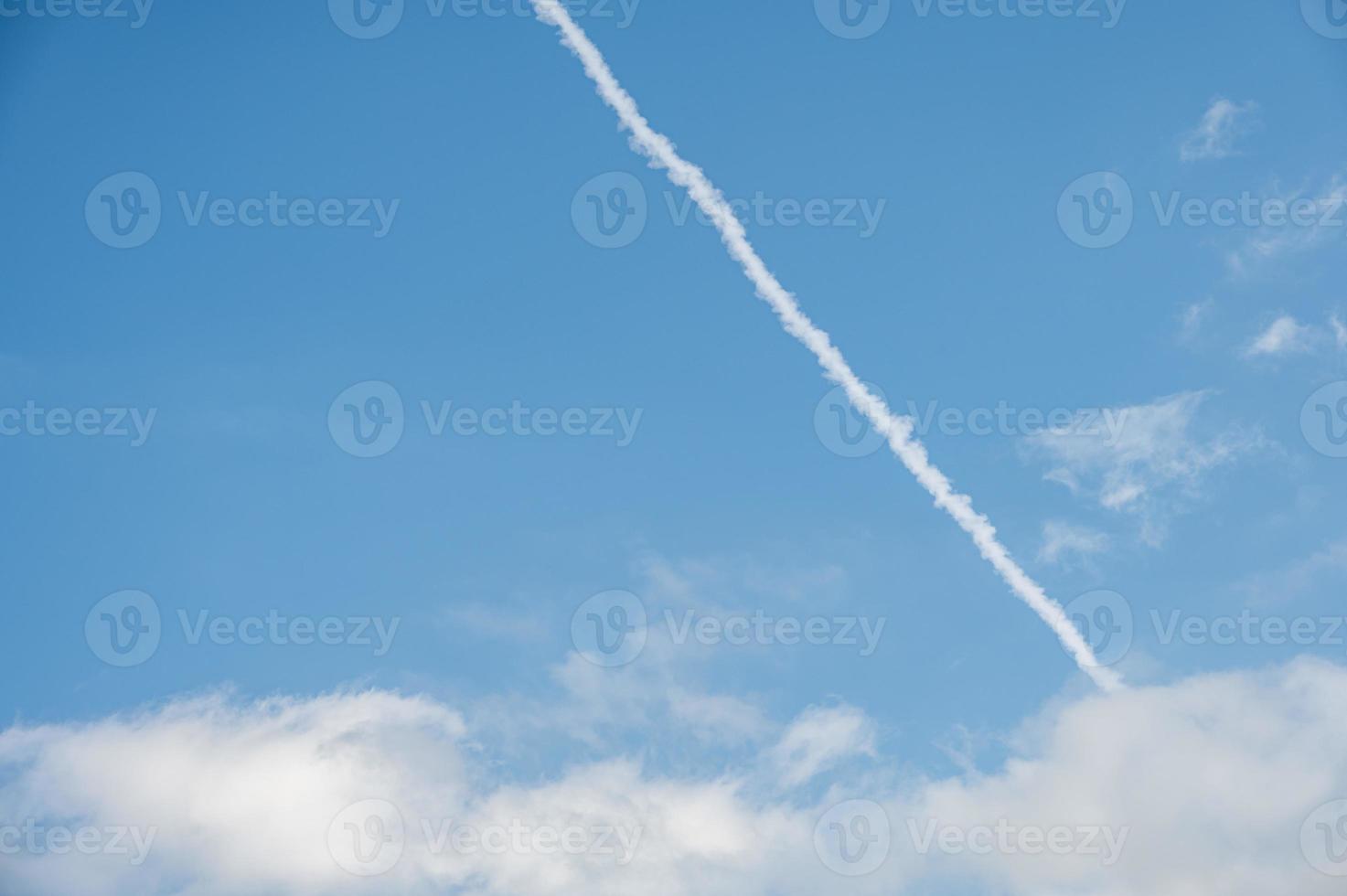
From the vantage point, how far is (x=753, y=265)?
76625 millimetres

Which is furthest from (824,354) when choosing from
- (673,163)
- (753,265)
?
(673,163)

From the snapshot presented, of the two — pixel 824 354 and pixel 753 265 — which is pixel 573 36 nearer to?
pixel 753 265

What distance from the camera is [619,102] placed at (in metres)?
75.2

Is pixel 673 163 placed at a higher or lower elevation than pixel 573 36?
lower

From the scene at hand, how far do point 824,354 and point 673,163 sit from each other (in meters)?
11.7

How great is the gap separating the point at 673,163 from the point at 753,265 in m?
7.18

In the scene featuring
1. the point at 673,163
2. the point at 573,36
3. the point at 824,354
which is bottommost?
the point at 824,354

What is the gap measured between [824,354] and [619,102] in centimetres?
1563

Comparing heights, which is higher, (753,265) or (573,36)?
(573,36)

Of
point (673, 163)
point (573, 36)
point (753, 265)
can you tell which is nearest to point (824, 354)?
point (753, 265)

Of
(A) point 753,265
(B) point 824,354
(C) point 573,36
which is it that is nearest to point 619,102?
(C) point 573,36

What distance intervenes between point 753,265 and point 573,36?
45.4 feet

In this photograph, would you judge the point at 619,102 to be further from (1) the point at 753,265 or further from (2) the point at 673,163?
(1) the point at 753,265

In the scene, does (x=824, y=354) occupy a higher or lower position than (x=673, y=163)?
lower
